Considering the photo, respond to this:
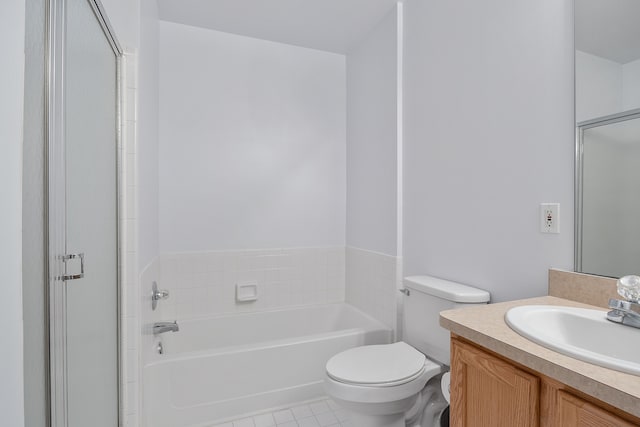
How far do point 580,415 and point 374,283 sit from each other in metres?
1.73

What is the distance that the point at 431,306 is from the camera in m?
1.65

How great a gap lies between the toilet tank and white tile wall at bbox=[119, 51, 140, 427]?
1.34 m

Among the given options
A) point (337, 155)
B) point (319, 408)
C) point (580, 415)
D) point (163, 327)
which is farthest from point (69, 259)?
point (337, 155)

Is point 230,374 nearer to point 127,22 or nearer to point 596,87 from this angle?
point 127,22

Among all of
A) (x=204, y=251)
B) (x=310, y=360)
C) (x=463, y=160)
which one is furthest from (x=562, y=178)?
(x=204, y=251)

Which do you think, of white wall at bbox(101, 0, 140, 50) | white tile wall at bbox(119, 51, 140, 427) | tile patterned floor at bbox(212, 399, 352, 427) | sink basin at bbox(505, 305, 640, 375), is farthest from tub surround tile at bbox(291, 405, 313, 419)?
white wall at bbox(101, 0, 140, 50)

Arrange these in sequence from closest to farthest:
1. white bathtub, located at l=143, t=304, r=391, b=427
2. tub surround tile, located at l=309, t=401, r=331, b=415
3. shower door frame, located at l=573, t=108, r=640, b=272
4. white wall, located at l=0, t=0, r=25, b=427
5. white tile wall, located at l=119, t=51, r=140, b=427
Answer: white wall, located at l=0, t=0, r=25, b=427 → shower door frame, located at l=573, t=108, r=640, b=272 → white tile wall, located at l=119, t=51, r=140, b=427 → white bathtub, located at l=143, t=304, r=391, b=427 → tub surround tile, located at l=309, t=401, r=331, b=415

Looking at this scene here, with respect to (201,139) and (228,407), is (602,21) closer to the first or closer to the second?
(201,139)

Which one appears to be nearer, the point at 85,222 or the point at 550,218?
the point at 85,222

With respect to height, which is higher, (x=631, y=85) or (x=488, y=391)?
(x=631, y=85)

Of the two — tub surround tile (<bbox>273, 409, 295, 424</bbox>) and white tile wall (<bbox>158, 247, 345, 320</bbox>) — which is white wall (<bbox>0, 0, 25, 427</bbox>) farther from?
white tile wall (<bbox>158, 247, 345, 320</bbox>)

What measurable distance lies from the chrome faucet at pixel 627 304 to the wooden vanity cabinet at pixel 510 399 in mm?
346

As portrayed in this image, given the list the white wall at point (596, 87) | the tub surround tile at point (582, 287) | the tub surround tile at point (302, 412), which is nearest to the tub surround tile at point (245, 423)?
the tub surround tile at point (302, 412)

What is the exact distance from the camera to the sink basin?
820mm
